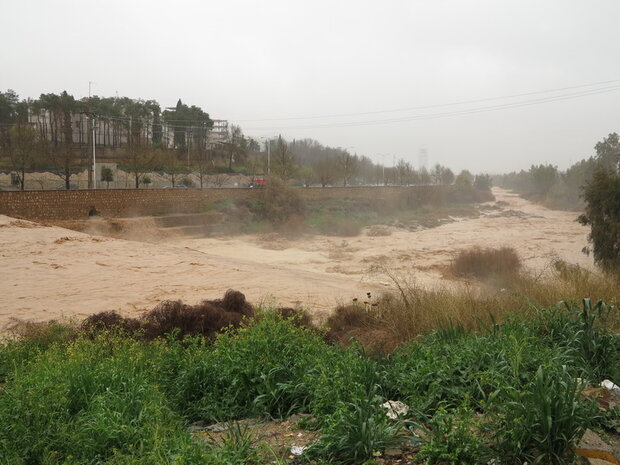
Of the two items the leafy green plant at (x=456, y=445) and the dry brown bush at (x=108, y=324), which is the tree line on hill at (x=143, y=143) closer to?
the dry brown bush at (x=108, y=324)

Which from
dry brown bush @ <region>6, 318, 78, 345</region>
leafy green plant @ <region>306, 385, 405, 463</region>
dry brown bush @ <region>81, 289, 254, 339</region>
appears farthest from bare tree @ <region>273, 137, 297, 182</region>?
leafy green plant @ <region>306, 385, 405, 463</region>

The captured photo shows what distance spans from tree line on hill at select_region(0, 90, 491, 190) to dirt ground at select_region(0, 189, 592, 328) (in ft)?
56.6

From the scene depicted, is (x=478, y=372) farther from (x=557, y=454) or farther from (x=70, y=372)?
(x=70, y=372)

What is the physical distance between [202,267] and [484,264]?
→ 1262cm

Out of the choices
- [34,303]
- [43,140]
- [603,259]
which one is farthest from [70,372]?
[43,140]

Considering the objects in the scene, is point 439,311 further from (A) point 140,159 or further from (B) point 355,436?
(A) point 140,159

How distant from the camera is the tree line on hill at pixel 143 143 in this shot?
4650 centimetres

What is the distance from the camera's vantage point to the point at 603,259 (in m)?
19.2

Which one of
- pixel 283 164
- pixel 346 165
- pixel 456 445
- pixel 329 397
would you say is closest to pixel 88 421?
pixel 329 397

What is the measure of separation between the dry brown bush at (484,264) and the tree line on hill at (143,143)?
28753 mm

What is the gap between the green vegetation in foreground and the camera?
3.29 m

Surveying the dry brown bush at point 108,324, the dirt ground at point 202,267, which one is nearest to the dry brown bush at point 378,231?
the dirt ground at point 202,267

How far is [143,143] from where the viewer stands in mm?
52594

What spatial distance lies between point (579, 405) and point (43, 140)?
50.4 metres
